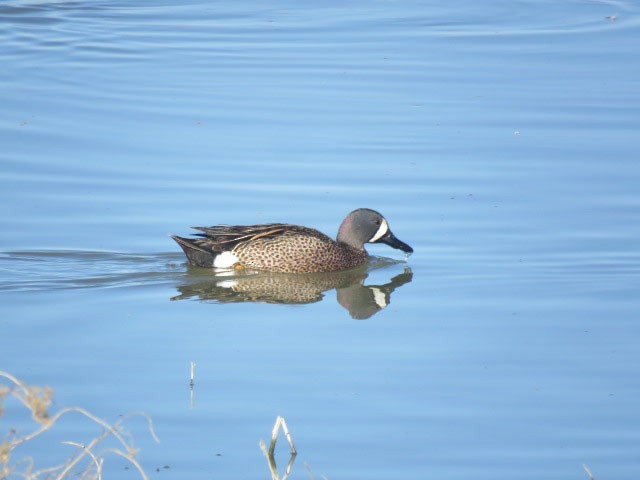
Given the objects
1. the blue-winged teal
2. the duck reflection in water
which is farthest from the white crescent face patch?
the duck reflection in water

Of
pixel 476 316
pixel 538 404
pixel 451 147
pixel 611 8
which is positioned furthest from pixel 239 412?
pixel 611 8

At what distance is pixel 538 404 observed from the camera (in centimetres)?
688

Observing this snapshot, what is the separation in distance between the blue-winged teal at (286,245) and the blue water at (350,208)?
20 centimetres

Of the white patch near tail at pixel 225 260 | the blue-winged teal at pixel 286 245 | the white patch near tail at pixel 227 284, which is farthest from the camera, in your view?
the white patch near tail at pixel 225 260

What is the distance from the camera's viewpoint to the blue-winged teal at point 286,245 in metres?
10.1

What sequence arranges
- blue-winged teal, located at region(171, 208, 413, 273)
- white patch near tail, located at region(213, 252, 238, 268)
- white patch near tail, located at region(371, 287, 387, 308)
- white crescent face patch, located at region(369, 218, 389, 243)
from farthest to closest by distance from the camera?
1. white crescent face patch, located at region(369, 218, 389, 243)
2. white patch near tail, located at region(213, 252, 238, 268)
3. blue-winged teal, located at region(171, 208, 413, 273)
4. white patch near tail, located at region(371, 287, 387, 308)

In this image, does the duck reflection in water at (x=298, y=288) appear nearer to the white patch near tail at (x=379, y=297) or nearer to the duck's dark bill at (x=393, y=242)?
the white patch near tail at (x=379, y=297)

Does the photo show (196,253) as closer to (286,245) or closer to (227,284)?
(227,284)

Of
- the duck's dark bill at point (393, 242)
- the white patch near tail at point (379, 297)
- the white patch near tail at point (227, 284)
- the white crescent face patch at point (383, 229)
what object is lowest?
the white patch near tail at point (379, 297)

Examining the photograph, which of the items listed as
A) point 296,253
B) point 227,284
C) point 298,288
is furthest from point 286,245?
point 227,284

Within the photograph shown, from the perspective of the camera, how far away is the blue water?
6523mm

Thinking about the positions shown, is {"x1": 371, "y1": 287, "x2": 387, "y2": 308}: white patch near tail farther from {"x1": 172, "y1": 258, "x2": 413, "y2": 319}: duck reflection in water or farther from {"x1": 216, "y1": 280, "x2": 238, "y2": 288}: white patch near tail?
{"x1": 216, "y1": 280, "x2": 238, "y2": 288}: white patch near tail

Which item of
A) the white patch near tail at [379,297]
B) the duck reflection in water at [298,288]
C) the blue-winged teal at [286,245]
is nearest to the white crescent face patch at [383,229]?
the blue-winged teal at [286,245]

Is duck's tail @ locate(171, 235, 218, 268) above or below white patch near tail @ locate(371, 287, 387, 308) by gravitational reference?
above
